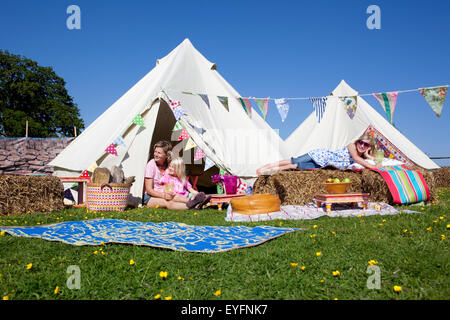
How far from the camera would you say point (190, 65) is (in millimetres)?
7117

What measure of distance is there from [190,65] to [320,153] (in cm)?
363

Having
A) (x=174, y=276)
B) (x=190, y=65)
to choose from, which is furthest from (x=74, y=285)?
(x=190, y=65)

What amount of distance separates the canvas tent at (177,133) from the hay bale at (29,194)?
86 cm

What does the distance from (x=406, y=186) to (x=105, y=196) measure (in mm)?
4580

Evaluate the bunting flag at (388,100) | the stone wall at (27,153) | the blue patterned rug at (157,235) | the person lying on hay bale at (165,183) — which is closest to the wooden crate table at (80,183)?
the person lying on hay bale at (165,183)

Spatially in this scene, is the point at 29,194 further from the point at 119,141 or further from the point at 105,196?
the point at 119,141

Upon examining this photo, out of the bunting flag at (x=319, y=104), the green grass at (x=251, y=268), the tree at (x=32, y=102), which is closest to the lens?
the green grass at (x=251, y=268)

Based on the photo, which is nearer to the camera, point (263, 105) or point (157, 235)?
point (157, 235)

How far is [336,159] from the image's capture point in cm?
571

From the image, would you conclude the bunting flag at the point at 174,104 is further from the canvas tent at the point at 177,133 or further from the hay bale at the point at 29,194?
the hay bale at the point at 29,194

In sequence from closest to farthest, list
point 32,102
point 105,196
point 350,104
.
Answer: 1. point 105,196
2. point 350,104
3. point 32,102

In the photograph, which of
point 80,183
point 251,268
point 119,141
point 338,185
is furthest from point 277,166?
Answer: point 251,268

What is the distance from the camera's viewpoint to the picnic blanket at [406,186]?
4637mm
